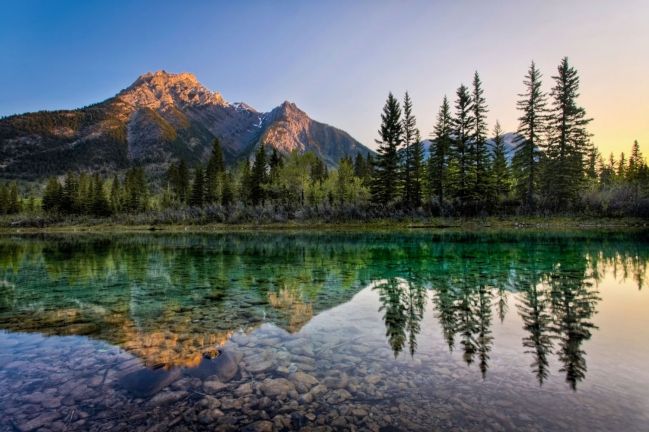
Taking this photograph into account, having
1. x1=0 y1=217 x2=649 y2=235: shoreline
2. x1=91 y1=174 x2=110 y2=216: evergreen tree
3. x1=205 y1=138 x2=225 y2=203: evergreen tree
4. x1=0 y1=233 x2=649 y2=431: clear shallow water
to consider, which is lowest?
x1=0 y1=233 x2=649 y2=431: clear shallow water

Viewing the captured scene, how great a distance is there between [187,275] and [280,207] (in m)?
46.5

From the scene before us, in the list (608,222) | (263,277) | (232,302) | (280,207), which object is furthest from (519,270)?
(280,207)

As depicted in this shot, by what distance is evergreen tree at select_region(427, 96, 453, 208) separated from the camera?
181 ft

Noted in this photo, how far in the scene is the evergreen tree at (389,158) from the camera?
189 ft

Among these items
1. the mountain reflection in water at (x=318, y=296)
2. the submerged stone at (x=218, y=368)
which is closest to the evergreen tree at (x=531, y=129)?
the mountain reflection in water at (x=318, y=296)

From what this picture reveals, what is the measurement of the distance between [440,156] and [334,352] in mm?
52016

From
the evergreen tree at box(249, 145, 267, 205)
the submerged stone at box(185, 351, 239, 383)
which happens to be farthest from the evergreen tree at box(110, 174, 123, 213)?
the submerged stone at box(185, 351, 239, 383)

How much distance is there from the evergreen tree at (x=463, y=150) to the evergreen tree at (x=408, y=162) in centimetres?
655

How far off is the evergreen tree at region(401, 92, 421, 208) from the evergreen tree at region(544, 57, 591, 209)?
17018mm

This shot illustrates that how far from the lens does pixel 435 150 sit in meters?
59.5

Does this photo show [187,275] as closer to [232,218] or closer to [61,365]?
[61,365]

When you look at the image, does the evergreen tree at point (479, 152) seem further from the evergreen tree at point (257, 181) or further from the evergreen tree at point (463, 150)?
the evergreen tree at point (257, 181)

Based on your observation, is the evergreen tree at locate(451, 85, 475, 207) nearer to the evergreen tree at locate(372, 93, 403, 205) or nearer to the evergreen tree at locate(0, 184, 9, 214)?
the evergreen tree at locate(372, 93, 403, 205)

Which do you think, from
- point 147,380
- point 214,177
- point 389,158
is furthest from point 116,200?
point 147,380
